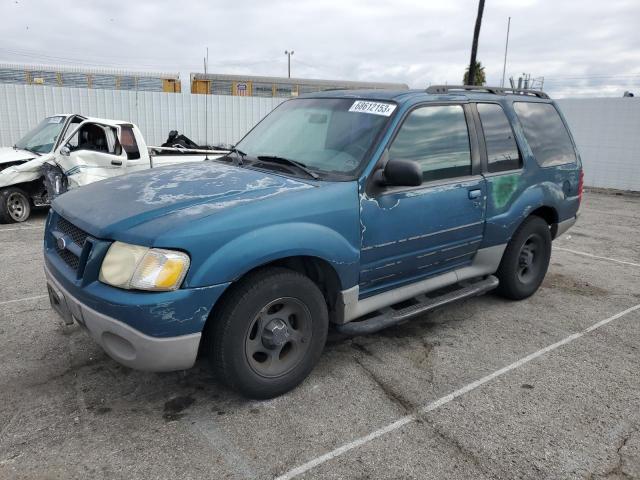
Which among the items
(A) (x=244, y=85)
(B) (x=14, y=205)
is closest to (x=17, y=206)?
(B) (x=14, y=205)

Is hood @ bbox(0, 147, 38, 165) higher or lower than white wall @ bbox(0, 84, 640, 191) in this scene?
lower

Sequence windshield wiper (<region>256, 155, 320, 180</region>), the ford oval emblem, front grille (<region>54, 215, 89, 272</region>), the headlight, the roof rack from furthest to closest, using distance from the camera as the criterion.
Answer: the roof rack → windshield wiper (<region>256, 155, 320, 180</region>) → the ford oval emblem → front grille (<region>54, 215, 89, 272</region>) → the headlight

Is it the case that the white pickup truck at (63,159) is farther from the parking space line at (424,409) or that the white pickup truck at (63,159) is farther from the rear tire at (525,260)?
the parking space line at (424,409)

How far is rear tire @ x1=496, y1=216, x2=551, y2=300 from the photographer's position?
464 cm

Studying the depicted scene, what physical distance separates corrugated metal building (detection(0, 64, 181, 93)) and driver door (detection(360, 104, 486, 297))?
16.1 metres

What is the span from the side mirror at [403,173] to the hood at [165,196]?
1.79ft

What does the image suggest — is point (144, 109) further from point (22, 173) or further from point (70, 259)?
point (70, 259)

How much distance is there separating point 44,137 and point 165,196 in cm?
730

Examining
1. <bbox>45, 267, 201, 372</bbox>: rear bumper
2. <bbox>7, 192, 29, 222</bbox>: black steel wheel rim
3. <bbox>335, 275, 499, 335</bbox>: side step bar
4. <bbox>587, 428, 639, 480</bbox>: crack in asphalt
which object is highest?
<bbox>45, 267, 201, 372</bbox>: rear bumper

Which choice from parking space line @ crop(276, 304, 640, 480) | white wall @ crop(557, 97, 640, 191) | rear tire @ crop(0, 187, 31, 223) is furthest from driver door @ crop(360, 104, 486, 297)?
white wall @ crop(557, 97, 640, 191)

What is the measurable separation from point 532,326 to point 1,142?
15249 mm

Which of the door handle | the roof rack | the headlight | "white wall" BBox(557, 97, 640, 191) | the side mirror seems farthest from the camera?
"white wall" BBox(557, 97, 640, 191)

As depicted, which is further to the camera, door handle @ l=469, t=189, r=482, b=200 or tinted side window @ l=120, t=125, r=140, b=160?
tinted side window @ l=120, t=125, r=140, b=160

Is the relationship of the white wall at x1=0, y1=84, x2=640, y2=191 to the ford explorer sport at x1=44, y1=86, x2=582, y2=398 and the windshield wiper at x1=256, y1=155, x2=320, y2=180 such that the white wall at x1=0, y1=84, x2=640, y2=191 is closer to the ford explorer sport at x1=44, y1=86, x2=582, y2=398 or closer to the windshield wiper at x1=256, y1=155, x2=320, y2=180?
the ford explorer sport at x1=44, y1=86, x2=582, y2=398
